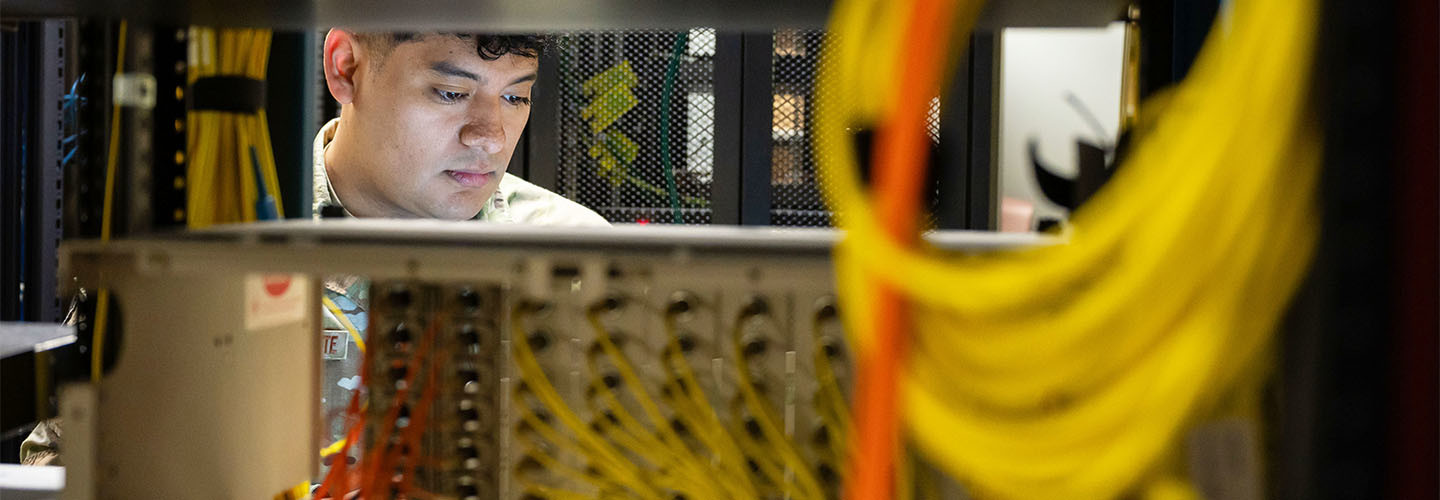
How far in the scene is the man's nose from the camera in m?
2.23

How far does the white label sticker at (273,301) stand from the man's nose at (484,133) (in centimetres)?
127

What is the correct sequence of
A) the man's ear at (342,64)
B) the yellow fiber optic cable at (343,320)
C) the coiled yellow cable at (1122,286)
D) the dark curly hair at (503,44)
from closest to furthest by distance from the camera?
1. the coiled yellow cable at (1122,286)
2. the yellow fiber optic cable at (343,320)
3. the dark curly hair at (503,44)
4. the man's ear at (342,64)

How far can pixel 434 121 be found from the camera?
222cm

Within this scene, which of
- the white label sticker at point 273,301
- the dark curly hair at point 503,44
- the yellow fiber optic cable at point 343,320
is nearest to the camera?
the white label sticker at point 273,301

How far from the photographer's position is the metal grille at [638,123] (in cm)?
214

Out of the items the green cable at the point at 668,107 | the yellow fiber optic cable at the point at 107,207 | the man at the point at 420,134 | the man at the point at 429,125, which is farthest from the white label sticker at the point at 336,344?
Answer: the yellow fiber optic cable at the point at 107,207

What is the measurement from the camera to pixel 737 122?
2117 mm

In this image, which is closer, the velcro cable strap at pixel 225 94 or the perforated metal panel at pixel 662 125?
the velcro cable strap at pixel 225 94

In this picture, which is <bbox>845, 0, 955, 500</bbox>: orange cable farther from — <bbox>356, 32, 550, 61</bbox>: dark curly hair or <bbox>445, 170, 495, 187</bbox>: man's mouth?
<bbox>445, 170, 495, 187</bbox>: man's mouth

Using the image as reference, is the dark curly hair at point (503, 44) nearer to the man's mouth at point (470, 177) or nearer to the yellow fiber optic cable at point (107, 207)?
the man's mouth at point (470, 177)

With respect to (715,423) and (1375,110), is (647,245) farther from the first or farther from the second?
(1375,110)

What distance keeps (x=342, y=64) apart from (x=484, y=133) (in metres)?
0.38

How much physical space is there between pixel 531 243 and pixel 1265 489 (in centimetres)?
Result: 46

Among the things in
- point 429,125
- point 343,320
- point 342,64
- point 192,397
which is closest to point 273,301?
point 192,397
